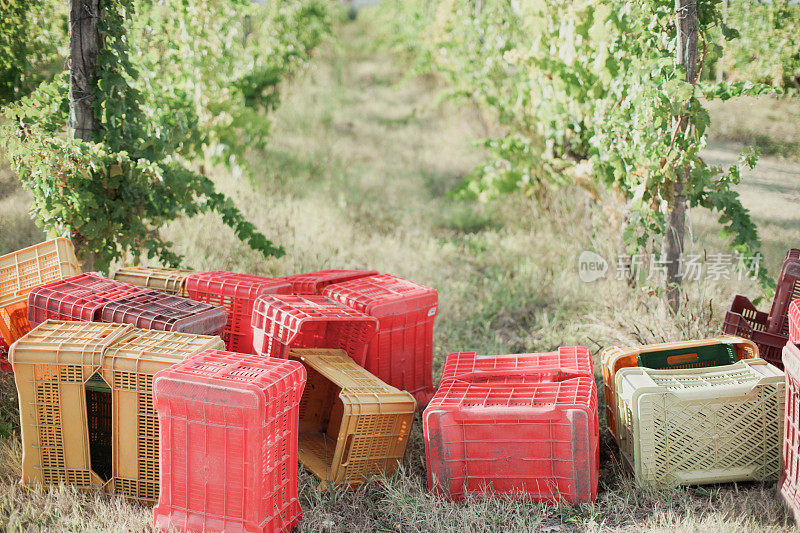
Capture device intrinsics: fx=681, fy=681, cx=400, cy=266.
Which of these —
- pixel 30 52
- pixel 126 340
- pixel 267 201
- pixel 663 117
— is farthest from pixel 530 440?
pixel 267 201

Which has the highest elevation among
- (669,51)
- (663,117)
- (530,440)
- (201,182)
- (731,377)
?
(669,51)

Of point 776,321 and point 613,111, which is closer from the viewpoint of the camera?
point 776,321

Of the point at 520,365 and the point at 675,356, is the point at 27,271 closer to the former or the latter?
the point at 520,365

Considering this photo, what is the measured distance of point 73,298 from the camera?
11.2 feet

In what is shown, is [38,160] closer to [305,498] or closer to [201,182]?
[201,182]

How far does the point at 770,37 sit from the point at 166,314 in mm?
4260

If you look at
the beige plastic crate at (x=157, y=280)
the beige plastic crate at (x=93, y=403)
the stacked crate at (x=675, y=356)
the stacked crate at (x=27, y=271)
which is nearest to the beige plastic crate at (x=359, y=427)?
the beige plastic crate at (x=93, y=403)

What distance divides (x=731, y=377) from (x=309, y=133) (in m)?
7.98

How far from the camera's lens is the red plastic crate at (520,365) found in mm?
3314

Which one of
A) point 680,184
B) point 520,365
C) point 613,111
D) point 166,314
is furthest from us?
point 613,111

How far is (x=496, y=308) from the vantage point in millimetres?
5262

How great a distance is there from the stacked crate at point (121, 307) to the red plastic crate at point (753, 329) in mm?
2799

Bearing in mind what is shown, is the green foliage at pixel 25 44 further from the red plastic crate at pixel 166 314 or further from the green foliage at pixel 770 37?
the green foliage at pixel 770 37

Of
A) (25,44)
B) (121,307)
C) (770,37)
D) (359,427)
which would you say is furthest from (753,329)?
(25,44)
